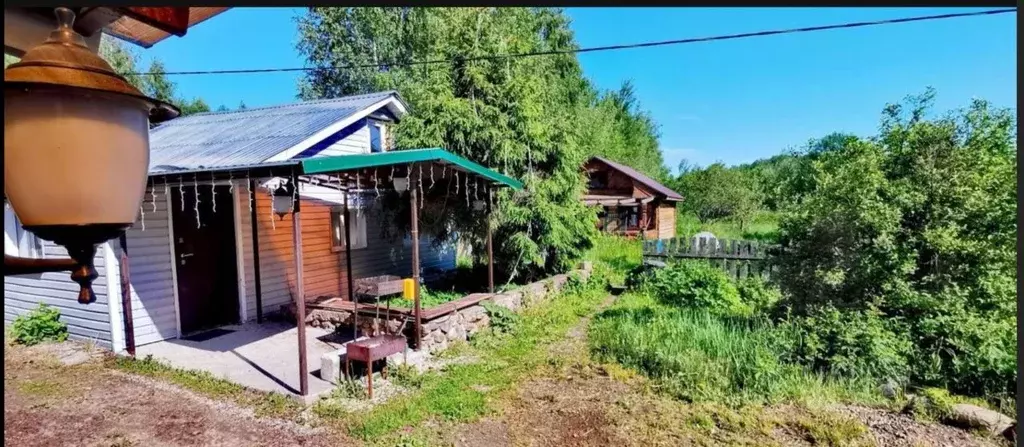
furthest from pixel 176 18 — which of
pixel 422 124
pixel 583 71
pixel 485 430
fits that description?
pixel 583 71

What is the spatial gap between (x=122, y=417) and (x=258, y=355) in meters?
1.59

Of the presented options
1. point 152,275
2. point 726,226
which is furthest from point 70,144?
point 726,226

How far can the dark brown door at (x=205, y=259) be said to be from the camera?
6.30 metres

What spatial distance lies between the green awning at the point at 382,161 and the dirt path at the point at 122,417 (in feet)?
6.96

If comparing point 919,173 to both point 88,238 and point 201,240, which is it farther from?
point 201,240

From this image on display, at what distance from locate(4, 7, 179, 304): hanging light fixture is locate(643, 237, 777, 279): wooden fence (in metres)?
8.70

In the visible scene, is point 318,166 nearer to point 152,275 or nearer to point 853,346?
point 152,275

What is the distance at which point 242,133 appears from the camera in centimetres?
754

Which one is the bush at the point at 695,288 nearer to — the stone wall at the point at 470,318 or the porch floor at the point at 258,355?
Answer: the stone wall at the point at 470,318

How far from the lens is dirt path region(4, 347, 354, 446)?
145 inches

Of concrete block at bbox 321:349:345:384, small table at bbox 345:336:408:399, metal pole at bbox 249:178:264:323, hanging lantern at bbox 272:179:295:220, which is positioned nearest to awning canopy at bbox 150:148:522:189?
hanging lantern at bbox 272:179:295:220

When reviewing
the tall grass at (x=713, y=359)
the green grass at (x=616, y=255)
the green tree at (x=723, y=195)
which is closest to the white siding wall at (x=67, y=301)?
the tall grass at (x=713, y=359)

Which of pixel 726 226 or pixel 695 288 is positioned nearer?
pixel 695 288

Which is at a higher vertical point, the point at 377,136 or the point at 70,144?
the point at 377,136
